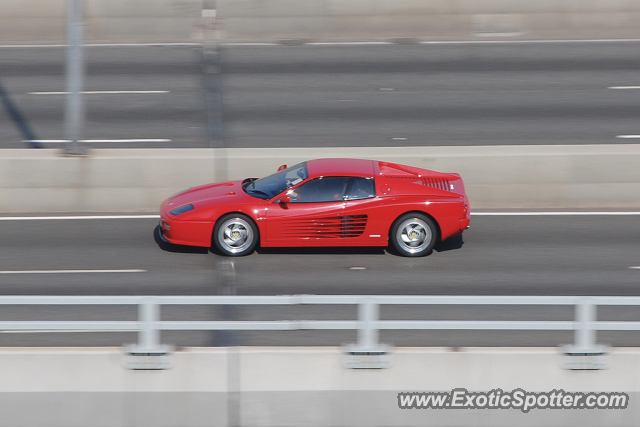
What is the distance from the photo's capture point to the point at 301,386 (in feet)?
22.6

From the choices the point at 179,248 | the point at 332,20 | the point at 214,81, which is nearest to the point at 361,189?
the point at 179,248

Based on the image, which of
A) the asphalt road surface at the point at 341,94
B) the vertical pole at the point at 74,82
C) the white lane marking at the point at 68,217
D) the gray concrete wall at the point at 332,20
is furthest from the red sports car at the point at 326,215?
the gray concrete wall at the point at 332,20

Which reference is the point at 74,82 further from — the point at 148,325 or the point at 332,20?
the point at 332,20

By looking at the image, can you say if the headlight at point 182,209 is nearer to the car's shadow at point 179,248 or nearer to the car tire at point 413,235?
the car's shadow at point 179,248

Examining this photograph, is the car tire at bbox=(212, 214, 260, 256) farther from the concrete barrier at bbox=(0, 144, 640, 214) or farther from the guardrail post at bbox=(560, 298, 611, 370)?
the guardrail post at bbox=(560, 298, 611, 370)

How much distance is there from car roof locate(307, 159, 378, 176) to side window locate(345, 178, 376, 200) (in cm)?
11

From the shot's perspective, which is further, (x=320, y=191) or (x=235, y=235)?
(x=235, y=235)

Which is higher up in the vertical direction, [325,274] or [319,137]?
[319,137]

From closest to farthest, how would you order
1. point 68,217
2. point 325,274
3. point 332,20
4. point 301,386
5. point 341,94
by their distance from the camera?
1. point 301,386
2. point 325,274
3. point 68,217
4. point 341,94
5. point 332,20

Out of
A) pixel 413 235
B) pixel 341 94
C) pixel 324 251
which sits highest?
pixel 341 94

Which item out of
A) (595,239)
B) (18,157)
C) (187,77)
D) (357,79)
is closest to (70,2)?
(18,157)

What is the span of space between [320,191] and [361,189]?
603 mm

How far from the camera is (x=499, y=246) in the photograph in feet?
39.3

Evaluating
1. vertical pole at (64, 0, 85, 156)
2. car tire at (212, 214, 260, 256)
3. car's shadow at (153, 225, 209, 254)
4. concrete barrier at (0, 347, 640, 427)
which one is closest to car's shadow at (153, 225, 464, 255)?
car's shadow at (153, 225, 209, 254)
